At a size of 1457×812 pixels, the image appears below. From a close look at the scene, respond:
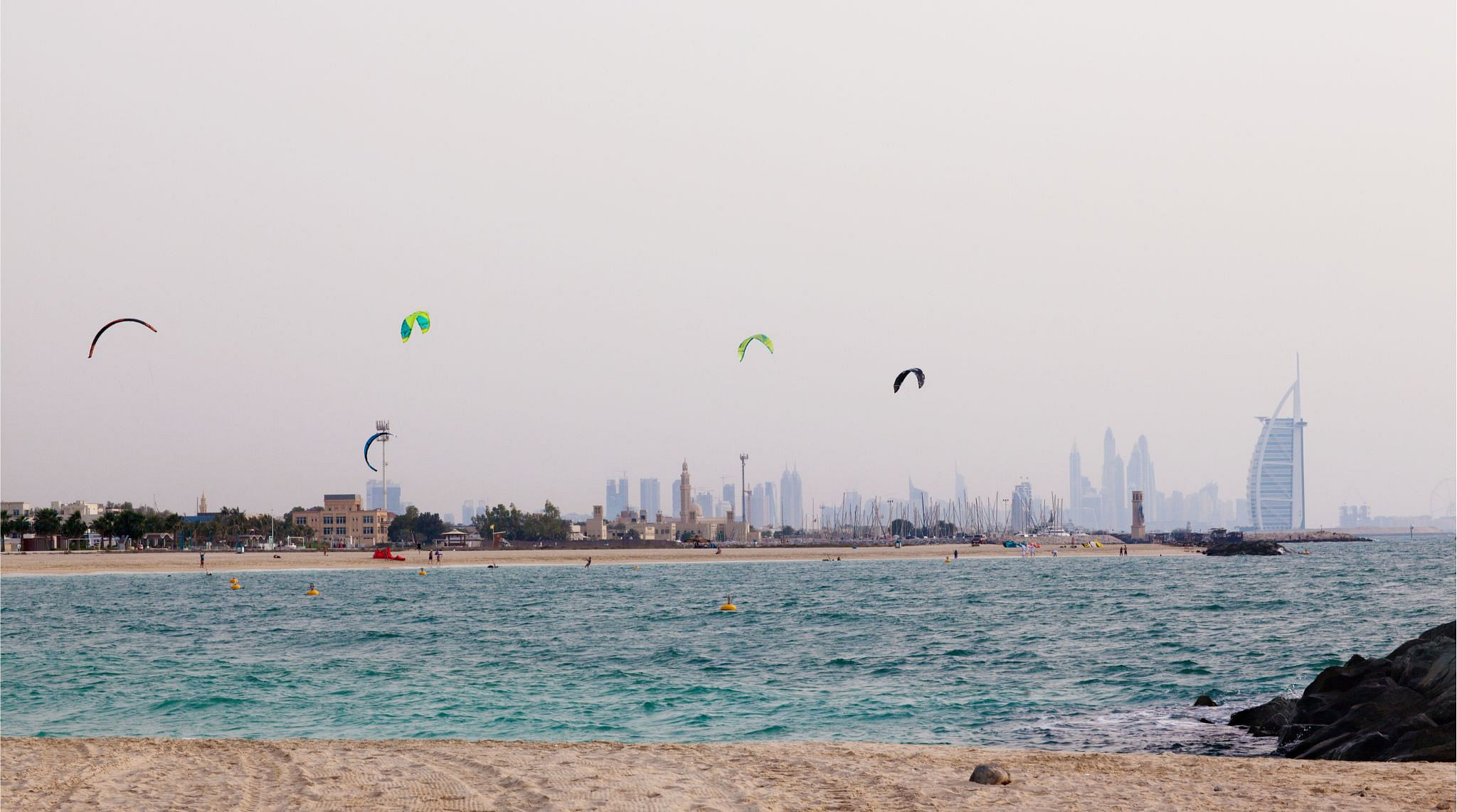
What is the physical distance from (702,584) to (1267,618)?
39864 millimetres

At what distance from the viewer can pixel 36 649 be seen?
30781 millimetres

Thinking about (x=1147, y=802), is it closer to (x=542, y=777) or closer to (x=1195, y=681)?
(x=542, y=777)

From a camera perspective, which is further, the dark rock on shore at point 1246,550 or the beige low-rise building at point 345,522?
the beige low-rise building at point 345,522

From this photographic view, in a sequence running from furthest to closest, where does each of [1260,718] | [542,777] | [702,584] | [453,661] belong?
[702,584], [453,661], [1260,718], [542,777]

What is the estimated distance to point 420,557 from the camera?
121m

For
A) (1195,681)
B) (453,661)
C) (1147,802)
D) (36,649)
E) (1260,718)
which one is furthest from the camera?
(36,649)

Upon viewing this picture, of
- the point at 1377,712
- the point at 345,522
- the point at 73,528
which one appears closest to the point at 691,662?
the point at 1377,712

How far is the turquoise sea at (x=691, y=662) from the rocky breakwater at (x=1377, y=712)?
2.68 feet

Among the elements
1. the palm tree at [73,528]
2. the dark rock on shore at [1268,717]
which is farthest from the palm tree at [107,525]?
the dark rock on shore at [1268,717]

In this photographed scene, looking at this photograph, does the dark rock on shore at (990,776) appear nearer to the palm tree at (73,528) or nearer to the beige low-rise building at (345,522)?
the palm tree at (73,528)

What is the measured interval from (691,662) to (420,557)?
327 ft

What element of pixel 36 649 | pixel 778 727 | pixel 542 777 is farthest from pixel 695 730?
pixel 36 649

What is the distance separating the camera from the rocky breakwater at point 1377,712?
43.9 ft

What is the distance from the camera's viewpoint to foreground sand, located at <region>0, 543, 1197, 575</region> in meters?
90.4
